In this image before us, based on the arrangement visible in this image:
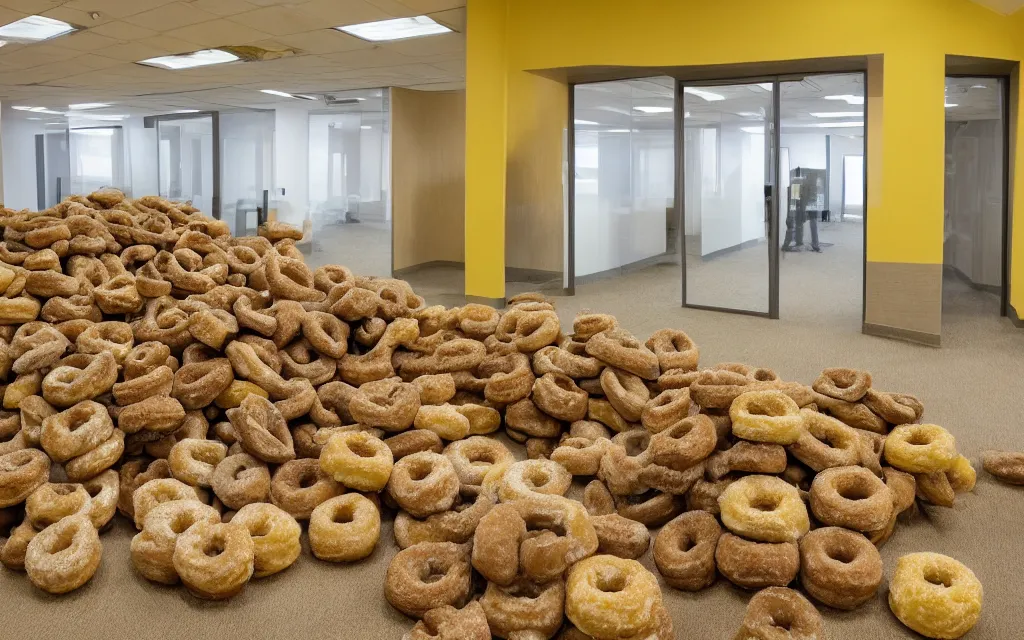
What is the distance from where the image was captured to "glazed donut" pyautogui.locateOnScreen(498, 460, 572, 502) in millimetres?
2852

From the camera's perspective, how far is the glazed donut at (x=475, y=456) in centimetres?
323

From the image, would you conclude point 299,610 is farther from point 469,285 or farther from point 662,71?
point 662,71

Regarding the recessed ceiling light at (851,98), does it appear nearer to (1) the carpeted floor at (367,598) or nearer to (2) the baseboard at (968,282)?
(2) the baseboard at (968,282)

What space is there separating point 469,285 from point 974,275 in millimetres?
4735

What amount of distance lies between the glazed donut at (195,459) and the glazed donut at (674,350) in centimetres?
206

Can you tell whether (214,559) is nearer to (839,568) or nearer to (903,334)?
(839,568)

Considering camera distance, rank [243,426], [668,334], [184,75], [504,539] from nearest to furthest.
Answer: [504,539], [243,426], [668,334], [184,75]

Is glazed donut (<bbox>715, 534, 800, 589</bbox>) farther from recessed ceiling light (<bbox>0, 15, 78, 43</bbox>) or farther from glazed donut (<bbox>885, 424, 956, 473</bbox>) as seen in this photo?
recessed ceiling light (<bbox>0, 15, 78, 43</bbox>)

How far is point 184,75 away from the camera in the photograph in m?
10.4

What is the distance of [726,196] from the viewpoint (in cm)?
738

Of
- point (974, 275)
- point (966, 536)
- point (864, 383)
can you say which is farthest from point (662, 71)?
point (966, 536)

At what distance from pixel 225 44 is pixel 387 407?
21.4 ft

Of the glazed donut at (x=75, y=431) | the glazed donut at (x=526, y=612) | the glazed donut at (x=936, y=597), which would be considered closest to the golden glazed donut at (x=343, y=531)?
the glazed donut at (x=526, y=612)

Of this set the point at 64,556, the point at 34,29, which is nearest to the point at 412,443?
the point at 64,556
